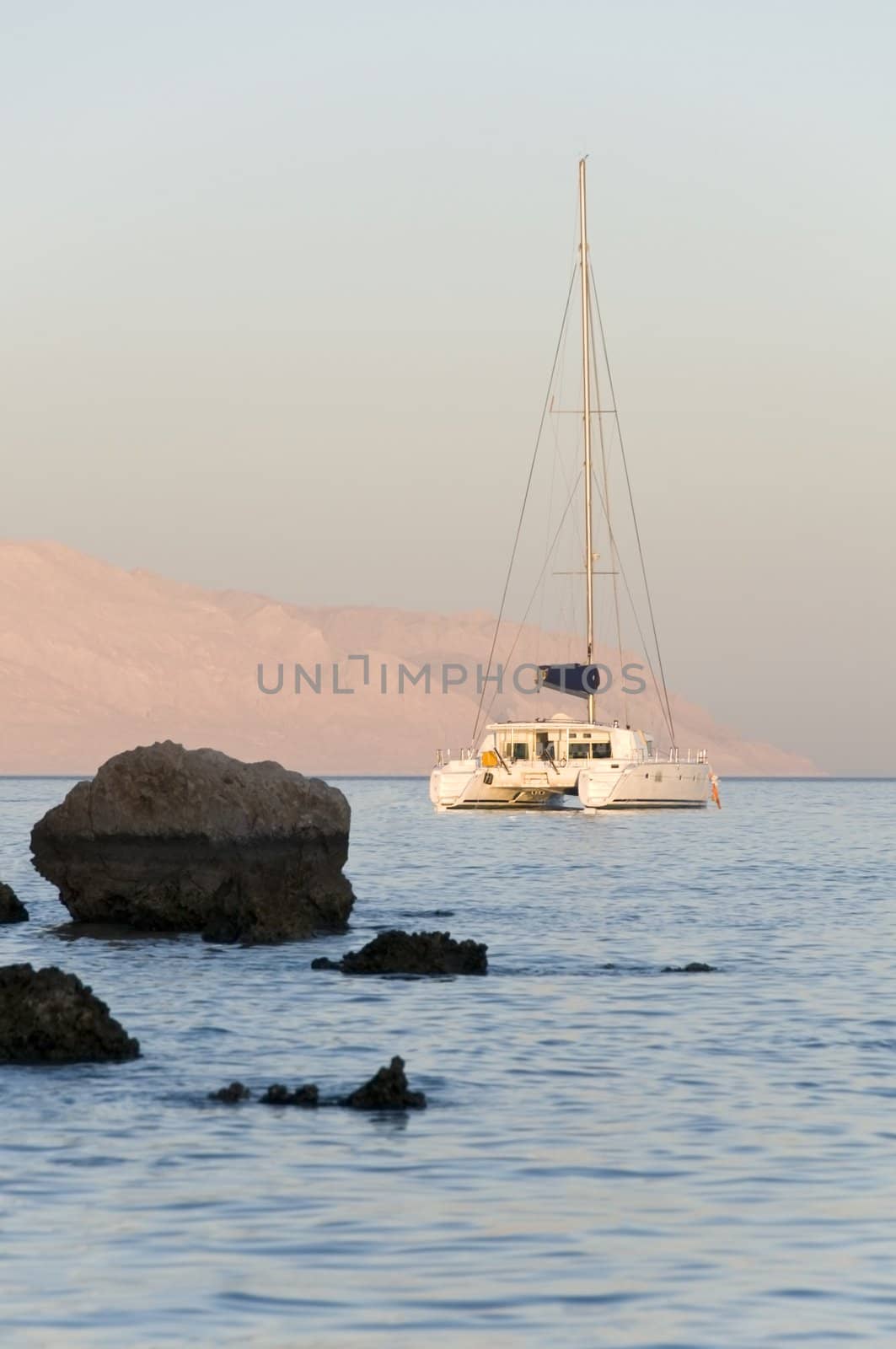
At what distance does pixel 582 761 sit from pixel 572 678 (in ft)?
17.9

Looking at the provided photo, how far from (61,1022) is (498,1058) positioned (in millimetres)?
3593

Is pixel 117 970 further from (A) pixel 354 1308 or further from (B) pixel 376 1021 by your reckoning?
(A) pixel 354 1308

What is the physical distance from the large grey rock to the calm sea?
2.13 meters

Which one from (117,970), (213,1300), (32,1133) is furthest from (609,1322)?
(117,970)

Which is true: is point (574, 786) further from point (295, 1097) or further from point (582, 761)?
point (295, 1097)

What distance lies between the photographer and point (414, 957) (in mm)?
24422

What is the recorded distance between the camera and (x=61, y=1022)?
17.0 metres

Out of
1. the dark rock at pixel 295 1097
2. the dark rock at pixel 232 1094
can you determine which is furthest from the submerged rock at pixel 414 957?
the dark rock at pixel 295 1097

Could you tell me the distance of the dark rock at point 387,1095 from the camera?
49.0ft

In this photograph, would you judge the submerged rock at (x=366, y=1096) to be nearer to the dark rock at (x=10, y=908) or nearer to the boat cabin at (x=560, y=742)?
the dark rock at (x=10, y=908)

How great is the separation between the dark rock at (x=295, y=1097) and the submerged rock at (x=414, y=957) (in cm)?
915

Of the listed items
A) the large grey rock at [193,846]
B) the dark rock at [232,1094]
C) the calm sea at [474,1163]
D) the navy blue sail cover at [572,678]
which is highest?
the navy blue sail cover at [572,678]

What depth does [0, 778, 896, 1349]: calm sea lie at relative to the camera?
31.6 ft

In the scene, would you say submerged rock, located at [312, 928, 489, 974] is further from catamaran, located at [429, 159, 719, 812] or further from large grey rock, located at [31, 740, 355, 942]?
catamaran, located at [429, 159, 719, 812]
